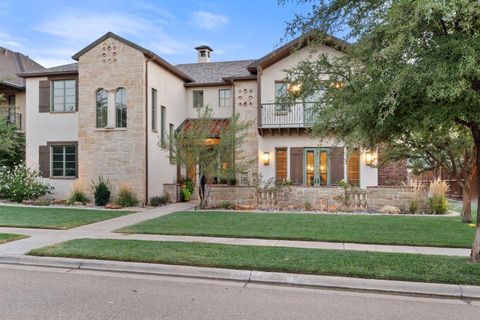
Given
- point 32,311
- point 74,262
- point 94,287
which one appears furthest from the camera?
point 74,262

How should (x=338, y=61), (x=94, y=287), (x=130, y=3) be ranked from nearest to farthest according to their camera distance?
(x=94, y=287), (x=338, y=61), (x=130, y=3)

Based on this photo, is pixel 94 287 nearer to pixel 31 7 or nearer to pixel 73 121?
pixel 73 121

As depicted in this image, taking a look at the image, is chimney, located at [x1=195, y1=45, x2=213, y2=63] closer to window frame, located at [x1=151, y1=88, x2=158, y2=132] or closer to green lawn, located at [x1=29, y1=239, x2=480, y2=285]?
window frame, located at [x1=151, y1=88, x2=158, y2=132]

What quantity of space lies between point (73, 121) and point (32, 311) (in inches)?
610

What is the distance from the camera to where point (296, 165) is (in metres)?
18.9

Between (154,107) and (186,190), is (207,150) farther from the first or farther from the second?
(186,190)

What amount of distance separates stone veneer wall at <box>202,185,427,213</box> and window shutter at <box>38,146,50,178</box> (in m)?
8.50

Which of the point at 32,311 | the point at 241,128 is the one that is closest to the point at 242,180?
the point at 241,128

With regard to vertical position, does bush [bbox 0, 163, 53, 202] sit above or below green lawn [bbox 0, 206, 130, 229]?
above

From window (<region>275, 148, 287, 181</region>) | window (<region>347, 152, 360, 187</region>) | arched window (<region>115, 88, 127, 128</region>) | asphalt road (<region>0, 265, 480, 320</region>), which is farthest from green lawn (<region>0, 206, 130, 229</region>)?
window (<region>347, 152, 360, 187</region>)

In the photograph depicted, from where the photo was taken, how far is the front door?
18531mm

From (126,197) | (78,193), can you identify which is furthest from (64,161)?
(126,197)

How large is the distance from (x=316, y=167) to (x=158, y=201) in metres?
7.53

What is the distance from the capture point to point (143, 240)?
9.09 meters
